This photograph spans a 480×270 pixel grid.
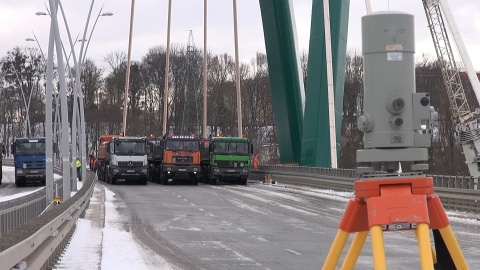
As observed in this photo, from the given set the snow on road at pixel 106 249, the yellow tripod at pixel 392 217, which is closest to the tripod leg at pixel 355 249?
the yellow tripod at pixel 392 217

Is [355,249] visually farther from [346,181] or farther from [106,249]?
[346,181]

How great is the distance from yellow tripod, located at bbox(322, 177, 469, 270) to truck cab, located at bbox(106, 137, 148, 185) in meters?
50.3

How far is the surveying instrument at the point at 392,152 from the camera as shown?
6.87m

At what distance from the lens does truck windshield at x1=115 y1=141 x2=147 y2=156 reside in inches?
2271

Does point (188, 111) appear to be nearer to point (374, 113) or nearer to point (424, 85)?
point (424, 85)

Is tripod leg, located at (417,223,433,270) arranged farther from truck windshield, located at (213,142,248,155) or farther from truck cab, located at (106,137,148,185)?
truck cab, located at (106,137,148,185)

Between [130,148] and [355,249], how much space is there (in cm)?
5101

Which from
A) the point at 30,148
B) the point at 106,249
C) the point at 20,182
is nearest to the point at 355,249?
the point at 106,249

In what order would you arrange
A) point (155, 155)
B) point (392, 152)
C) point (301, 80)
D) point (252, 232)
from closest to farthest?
1. point (392, 152)
2. point (252, 232)
3. point (301, 80)
4. point (155, 155)

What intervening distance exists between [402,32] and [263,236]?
14.6 m

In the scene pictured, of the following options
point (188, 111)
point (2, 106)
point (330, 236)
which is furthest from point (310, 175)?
point (2, 106)

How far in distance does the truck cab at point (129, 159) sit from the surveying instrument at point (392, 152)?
50333 millimetres

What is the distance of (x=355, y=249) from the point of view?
740 cm

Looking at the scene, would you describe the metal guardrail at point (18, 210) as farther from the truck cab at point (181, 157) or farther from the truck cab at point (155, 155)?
the truck cab at point (155, 155)
